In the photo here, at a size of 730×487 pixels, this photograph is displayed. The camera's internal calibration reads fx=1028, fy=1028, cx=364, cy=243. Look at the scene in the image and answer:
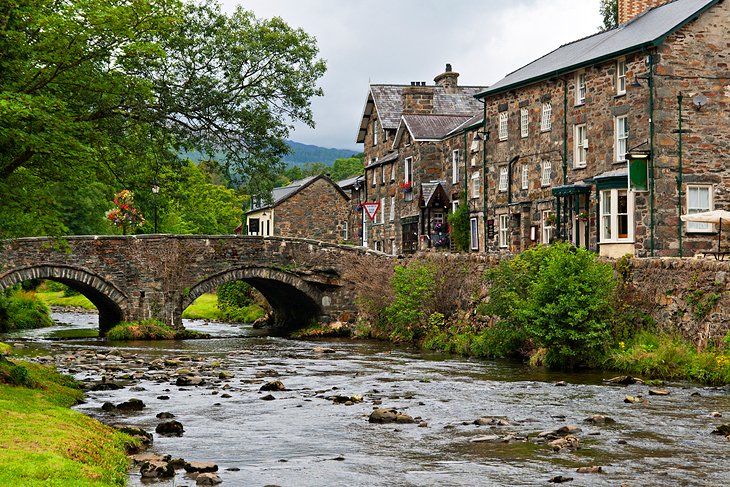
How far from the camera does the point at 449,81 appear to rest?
72750 millimetres

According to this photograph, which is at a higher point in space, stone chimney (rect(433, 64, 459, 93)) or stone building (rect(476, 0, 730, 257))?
stone chimney (rect(433, 64, 459, 93))

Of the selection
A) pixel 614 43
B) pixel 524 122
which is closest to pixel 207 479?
pixel 614 43

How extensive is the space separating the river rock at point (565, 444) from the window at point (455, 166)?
39.7 meters

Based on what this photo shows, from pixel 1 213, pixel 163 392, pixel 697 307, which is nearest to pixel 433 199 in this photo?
pixel 697 307

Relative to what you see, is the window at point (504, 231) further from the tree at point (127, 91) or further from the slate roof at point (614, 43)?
the tree at point (127, 91)

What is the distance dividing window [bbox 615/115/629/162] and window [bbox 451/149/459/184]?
57.5 ft

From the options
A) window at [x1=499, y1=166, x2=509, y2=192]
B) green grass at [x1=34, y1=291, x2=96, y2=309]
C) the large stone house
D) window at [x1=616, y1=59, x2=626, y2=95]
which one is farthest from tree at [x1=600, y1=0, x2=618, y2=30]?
green grass at [x1=34, y1=291, x2=96, y2=309]

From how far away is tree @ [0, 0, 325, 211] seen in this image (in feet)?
66.0

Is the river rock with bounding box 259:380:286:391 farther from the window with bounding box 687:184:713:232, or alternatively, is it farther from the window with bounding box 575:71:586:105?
the window with bounding box 575:71:586:105

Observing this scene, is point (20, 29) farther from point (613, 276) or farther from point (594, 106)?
point (594, 106)

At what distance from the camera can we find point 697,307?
30.0m

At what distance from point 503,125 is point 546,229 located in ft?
21.8

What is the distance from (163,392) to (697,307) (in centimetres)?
1543

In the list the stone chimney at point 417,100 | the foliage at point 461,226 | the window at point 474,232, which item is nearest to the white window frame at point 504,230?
the window at point 474,232
